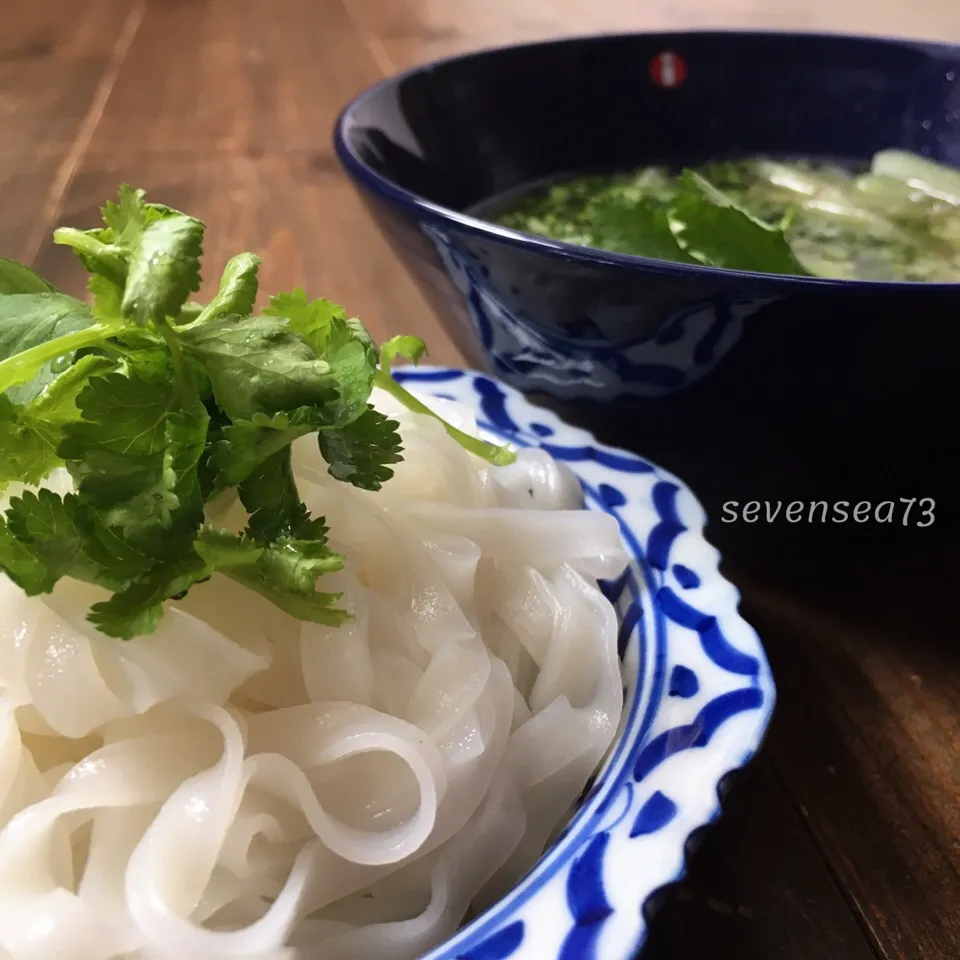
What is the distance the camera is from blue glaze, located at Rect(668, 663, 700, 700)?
Answer: 566 millimetres

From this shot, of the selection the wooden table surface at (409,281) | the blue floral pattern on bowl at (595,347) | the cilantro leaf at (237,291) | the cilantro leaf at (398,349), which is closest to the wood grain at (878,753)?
the wooden table surface at (409,281)

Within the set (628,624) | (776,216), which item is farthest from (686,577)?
(776,216)

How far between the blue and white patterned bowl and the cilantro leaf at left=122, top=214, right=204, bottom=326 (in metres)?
0.30

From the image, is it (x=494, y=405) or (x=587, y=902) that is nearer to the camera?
(x=587, y=902)

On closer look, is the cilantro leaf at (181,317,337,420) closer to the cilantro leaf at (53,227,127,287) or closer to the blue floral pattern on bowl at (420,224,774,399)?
the cilantro leaf at (53,227,127,287)

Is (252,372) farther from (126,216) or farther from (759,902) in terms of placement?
(759,902)

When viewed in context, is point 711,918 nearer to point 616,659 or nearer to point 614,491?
point 616,659

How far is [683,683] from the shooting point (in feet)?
1.89

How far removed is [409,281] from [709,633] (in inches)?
32.9

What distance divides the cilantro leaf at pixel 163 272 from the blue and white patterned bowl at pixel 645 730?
302 millimetres

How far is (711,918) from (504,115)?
2.93 feet

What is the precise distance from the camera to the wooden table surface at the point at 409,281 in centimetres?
60

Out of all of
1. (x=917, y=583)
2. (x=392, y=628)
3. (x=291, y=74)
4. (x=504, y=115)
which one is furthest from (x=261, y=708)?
(x=291, y=74)

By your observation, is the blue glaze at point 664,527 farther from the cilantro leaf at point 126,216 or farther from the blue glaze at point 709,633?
the cilantro leaf at point 126,216
